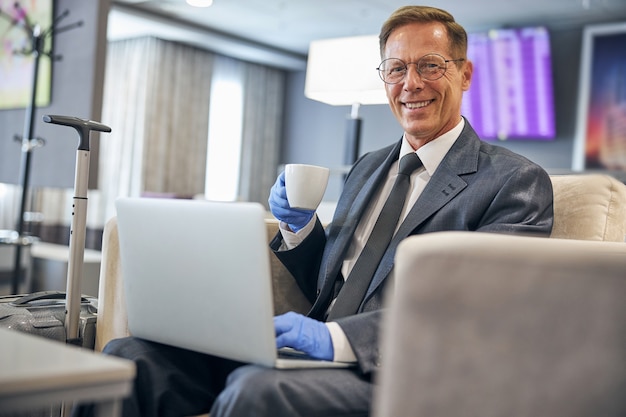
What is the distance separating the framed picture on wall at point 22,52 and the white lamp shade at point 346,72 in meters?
2.08

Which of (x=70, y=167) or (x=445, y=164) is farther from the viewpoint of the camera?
(x=70, y=167)

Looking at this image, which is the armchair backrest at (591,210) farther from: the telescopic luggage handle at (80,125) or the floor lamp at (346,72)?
the floor lamp at (346,72)

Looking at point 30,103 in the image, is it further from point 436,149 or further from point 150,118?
point 436,149

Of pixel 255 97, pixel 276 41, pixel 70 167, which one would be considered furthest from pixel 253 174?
pixel 70 167

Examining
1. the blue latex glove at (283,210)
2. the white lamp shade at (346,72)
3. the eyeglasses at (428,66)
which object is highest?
the white lamp shade at (346,72)

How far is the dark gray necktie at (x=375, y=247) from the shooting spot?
4.75 ft

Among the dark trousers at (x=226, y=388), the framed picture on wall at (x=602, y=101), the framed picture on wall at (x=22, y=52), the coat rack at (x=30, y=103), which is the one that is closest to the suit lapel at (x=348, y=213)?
the dark trousers at (x=226, y=388)

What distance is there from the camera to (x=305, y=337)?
1204 millimetres

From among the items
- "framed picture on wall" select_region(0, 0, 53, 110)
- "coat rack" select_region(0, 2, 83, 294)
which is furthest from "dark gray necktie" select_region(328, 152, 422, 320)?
"framed picture on wall" select_region(0, 0, 53, 110)

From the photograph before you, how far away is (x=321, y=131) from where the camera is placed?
7707 mm

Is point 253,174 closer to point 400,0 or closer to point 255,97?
point 255,97

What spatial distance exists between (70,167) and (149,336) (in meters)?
3.08

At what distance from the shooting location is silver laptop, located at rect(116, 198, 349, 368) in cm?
106

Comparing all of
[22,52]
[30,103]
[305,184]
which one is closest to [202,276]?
[305,184]
